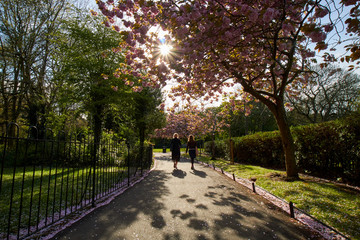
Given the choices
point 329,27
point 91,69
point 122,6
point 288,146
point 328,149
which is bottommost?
point 328,149

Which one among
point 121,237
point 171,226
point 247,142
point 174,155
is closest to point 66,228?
point 121,237

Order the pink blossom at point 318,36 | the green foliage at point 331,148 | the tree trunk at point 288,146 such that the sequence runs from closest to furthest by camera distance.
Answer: the pink blossom at point 318,36 < the green foliage at point 331,148 < the tree trunk at point 288,146

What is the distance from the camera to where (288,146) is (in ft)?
26.0

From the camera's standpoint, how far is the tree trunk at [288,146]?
771 cm

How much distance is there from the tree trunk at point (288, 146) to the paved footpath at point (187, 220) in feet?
9.95

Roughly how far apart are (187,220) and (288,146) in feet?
19.6

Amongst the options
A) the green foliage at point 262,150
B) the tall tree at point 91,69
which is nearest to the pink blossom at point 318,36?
the green foliage at point 262,150

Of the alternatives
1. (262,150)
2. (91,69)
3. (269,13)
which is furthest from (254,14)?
(91,69)

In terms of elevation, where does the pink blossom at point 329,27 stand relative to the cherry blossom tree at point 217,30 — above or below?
below

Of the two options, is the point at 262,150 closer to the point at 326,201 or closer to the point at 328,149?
the point at 328,149

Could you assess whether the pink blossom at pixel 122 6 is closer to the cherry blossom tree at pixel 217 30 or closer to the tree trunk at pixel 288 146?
the cherry blossom tree at pixel 217 30

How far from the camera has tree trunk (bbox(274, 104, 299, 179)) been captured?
771cm

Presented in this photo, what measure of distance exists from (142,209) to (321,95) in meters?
31.8

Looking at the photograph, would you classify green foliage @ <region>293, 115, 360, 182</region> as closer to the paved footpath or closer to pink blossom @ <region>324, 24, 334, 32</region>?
pink blossom @ <region>324, 24, 334, 32</region>
